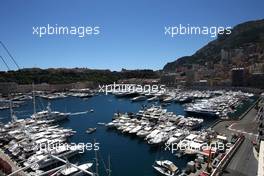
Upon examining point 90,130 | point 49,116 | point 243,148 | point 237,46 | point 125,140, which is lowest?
point 125,140

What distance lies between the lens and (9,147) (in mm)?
20984

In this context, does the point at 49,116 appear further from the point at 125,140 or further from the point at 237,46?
the point at 237,46

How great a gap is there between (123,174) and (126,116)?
14.1 metres

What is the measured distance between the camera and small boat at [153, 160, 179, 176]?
1594cm

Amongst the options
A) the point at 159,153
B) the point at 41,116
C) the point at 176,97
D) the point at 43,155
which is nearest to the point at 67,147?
the point at 43,155

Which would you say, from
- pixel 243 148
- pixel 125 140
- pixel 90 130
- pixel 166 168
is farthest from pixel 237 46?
pixel 166 168

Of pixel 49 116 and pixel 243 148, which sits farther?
pixel 49 116

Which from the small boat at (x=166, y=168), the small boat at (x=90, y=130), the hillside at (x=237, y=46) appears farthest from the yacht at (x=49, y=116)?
the hillside at (x=237, y=46)

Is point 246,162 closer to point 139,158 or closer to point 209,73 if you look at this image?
point 139,158

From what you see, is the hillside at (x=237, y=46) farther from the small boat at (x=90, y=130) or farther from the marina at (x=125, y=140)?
the small boat at (x=90, y=130)

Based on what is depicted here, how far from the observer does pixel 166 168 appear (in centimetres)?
1638

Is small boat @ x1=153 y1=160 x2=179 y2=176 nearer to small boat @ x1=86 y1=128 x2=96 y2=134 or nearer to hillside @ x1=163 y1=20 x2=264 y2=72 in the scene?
small boat @ x1=86 y1=128 x2=96 y2=134

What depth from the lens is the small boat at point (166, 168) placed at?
15942 millimetres

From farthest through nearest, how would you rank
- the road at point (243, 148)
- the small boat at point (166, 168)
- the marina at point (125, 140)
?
the marina at point (125, 140) → the small boat at point (166, 168) → the road at point (243, 148)
